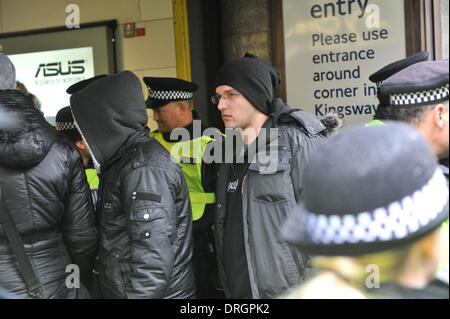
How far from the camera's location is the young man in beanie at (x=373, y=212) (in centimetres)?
96

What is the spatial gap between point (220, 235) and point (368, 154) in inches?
71.1

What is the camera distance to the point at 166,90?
3.86m

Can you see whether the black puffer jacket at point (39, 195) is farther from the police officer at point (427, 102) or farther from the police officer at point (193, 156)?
the police officer at point (427, 102)

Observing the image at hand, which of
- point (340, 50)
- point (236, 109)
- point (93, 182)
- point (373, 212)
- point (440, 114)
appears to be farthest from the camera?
point (340, 50)

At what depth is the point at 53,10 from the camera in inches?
204

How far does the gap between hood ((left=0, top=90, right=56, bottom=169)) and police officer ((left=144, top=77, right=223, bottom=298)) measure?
113cm

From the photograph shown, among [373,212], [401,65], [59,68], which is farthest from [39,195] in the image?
[59,68]

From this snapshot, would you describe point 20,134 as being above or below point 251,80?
below

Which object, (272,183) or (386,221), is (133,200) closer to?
(272,183)

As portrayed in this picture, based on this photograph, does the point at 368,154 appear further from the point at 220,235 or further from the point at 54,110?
the point at 54,110

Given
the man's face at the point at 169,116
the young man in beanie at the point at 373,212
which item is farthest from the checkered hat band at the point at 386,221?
the man's face at the point at 169,116

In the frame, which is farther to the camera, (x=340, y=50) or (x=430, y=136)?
(x=340, y=50)

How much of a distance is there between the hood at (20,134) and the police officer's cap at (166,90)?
56.0 inches

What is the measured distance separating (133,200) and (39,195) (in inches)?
17.6
